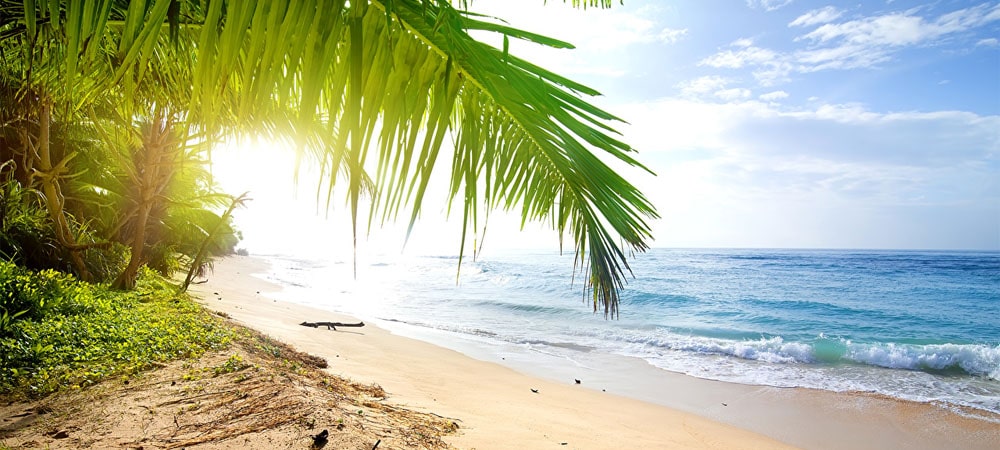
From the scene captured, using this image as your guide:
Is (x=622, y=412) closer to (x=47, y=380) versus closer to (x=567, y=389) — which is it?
(x=567, y=389)

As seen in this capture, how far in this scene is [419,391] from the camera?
6000 mm

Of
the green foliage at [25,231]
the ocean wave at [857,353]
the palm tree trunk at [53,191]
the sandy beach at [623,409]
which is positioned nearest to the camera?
the sandy beach at [623,409]

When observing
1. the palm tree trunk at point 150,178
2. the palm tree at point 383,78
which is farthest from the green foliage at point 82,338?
the palm tree at point 383,78

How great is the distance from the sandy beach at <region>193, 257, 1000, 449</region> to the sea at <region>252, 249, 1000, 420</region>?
1005 millimetres

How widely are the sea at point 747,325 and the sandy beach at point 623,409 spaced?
1005 mm

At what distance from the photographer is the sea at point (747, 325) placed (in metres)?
9.62

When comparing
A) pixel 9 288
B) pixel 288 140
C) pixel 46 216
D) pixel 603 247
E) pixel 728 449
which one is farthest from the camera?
pixel 46 216

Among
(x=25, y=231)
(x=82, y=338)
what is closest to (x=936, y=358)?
(x=82, y=338)

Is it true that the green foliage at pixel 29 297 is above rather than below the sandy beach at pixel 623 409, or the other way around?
above

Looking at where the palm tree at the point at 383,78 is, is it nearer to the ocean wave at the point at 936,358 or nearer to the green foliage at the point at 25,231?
the green foliage at the point at 25,231

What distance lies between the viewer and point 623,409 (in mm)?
6711

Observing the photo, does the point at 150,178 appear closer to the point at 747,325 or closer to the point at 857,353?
the point at 857,353

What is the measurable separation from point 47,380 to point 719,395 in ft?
26.1

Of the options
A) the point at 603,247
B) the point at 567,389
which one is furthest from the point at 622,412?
the point at 603,247
